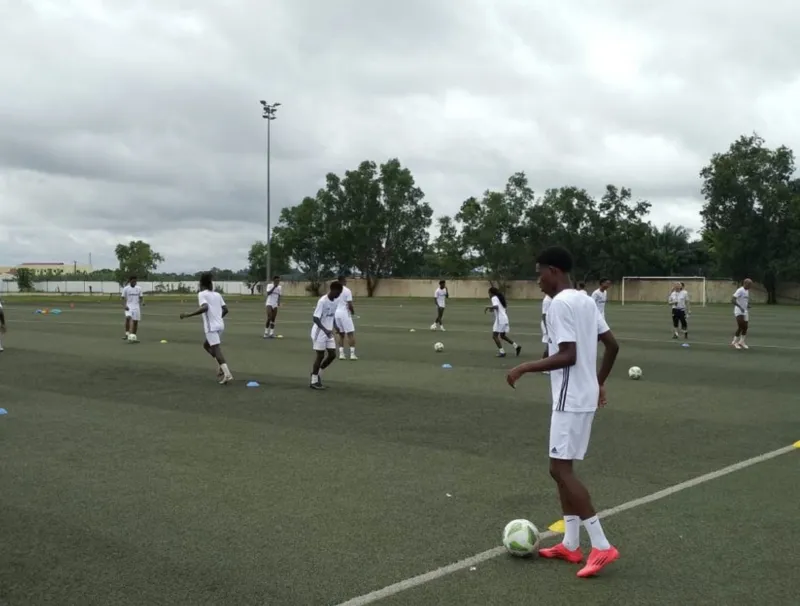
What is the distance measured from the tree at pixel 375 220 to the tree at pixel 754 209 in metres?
32.9

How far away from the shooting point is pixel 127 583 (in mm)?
4637

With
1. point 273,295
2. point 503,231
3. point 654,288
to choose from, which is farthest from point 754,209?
point 273,295

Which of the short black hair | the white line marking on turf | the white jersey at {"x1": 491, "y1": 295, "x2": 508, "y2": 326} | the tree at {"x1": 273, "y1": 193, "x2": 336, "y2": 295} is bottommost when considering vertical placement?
the white line marking on turf

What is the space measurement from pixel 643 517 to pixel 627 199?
72.2 meters

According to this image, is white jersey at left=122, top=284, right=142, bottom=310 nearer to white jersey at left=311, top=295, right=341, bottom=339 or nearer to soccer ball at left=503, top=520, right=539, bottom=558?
white jersey at left=311, top=295, right=341, bottom=339

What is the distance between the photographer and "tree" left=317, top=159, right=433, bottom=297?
8506 centimetres

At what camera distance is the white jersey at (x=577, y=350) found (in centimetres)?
477

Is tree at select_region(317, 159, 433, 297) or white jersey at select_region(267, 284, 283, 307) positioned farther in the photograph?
tree at select_region(317, 159, 433, 297)

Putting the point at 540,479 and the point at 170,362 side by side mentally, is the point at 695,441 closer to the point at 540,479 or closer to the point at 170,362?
the point at 540,479

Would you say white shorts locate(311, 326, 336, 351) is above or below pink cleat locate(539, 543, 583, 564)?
above

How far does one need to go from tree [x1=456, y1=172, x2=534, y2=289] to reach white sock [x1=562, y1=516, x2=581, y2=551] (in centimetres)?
7105

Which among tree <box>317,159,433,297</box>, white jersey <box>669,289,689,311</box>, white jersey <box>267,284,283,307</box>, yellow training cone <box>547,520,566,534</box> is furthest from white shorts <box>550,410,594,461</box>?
tree <box>317,159,433,297</box>

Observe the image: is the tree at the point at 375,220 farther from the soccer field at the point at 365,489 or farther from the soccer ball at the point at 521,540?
the soccer ball at the point at 521,540

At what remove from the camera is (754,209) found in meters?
64.7
